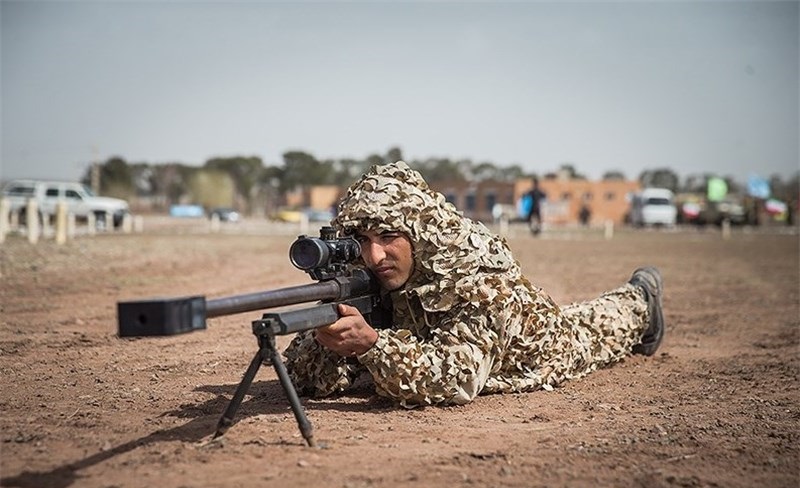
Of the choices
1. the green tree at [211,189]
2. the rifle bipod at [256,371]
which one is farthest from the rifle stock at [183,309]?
the green tree at [211,189]

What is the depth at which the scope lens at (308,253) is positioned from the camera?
13.4 ft

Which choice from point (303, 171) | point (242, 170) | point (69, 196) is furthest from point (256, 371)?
point (242, 170)

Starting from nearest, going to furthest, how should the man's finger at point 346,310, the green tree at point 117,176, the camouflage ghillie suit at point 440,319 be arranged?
1. the man's finger at point 346,310
2. the camouflage ghillie suit at point 440,319
3. the green tree at point 117,176

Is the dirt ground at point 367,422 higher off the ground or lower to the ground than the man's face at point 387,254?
lower

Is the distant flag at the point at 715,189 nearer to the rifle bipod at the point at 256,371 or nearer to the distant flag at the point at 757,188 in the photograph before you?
the distant flag at the point at 757,188

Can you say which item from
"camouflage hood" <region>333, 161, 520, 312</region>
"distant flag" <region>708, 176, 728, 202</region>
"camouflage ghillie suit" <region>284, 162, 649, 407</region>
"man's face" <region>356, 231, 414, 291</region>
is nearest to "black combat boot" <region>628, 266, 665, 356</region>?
"camouflage ghillie suit" <region>284, 162, 649, 407</region>

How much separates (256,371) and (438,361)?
4.05ft

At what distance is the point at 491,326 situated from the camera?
4.97 m

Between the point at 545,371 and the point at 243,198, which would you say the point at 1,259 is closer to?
the point at 545,371

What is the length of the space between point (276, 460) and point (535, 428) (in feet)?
4.72

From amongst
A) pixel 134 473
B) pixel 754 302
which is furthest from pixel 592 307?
pixel 754 302

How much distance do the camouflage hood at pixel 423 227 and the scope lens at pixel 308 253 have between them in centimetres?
67

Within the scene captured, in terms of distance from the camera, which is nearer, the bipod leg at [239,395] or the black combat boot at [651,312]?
the bipod leg at [239,395]

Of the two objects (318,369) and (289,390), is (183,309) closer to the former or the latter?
(289,390)
